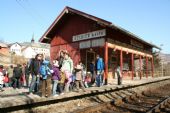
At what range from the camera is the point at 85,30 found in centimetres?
1883

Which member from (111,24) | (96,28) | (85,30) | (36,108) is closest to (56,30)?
(85,30)

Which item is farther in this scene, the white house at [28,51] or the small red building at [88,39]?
the white house at [28,51]

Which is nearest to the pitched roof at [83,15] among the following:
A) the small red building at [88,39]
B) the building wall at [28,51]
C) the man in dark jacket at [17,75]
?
the small red building at [88,39]

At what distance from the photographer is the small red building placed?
55.9ft

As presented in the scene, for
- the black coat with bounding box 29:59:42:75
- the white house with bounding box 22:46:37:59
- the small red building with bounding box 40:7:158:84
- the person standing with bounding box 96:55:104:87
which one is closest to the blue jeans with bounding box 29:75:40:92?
the black coat with bounding box 29:59:42:75

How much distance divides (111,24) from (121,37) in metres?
4.74

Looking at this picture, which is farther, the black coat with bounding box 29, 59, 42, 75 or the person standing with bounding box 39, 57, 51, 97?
the black coat with bounding box 29, 59, 42, 75

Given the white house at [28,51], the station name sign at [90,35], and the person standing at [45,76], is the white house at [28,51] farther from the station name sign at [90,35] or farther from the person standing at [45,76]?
the person standing at [45,76]

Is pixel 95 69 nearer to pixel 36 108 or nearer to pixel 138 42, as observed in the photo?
pixel 36 108

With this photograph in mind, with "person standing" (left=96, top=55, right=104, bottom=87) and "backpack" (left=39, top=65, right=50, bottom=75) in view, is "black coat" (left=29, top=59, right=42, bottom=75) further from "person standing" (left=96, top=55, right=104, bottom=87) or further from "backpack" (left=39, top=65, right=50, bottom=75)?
"person standing" (left=96, top=55, right=104, bottom=87)

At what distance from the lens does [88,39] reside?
18375 millimetres

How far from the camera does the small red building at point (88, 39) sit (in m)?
17.0

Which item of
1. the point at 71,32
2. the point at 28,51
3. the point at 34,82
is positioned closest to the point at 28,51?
the point at 28,51

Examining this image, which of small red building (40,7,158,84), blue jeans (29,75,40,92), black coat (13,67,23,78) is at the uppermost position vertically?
small red building (40,7,158,84)
